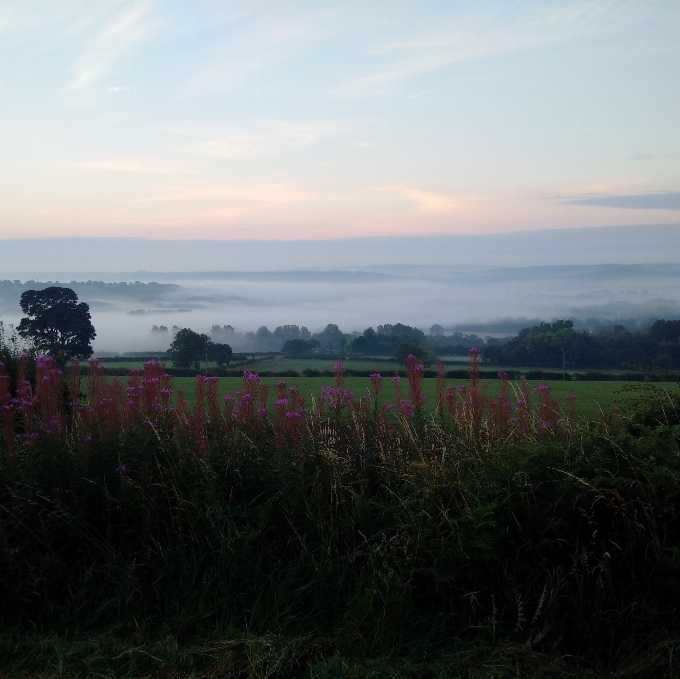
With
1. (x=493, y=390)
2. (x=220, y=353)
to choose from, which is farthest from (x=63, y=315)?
(x=493, y=390)

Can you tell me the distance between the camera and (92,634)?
437 centimetres

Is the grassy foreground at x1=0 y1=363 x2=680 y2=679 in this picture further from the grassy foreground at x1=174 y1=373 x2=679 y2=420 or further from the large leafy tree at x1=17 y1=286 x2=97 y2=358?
the large leafy tree at x1=17 y1=286 x2=97 y2=358

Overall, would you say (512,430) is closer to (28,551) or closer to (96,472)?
(96,472)

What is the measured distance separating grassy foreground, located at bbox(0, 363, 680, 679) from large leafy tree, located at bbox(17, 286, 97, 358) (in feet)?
23.5

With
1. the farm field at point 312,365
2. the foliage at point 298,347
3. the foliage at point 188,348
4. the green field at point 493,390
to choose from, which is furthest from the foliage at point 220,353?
the green field at point 493,390

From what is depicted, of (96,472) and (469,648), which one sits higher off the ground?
(96,472)

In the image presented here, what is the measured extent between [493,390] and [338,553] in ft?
15.9

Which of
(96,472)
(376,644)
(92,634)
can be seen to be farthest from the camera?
(96,472)

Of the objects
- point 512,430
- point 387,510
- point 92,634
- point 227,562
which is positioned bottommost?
point 92,634

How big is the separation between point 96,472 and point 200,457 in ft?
2.64

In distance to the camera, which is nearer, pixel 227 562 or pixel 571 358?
pixel 227 562

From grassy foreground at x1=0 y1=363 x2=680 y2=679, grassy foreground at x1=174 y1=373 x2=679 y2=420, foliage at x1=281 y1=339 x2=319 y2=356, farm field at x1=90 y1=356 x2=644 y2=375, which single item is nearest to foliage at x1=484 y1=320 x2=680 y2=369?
farm field at x1=90 y1=356 x2=644 y2=375

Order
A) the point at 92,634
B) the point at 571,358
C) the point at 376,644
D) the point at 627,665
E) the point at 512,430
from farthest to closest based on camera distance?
the point at 571,358 → the point at 512,430 → the point at 92,634 → the point at 376,644 → the point at 627,665

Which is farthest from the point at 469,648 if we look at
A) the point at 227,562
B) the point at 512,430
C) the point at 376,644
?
the point at 512,430
